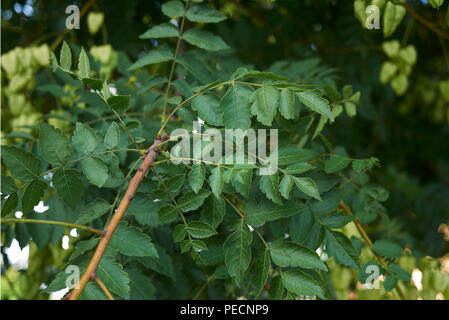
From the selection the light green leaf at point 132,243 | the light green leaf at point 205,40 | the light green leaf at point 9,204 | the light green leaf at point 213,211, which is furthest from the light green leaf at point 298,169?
the light green leaf at point 9,204

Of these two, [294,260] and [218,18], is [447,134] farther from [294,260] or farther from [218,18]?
[294,260]

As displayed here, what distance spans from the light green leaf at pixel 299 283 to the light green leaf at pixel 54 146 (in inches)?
17.0

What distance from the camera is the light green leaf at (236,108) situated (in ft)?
2.92

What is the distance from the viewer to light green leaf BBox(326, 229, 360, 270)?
3.38ft

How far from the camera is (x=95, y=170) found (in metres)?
0.89

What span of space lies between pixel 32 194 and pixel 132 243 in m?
0.21

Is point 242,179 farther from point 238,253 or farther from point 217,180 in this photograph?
point 238,253

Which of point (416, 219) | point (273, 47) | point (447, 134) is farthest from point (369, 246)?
point (447, 134)

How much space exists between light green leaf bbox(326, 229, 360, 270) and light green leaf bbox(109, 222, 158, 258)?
1.20ft

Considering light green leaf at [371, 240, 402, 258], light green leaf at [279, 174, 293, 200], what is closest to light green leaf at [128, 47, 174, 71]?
light green leaf at [279, 174, 293, 200]

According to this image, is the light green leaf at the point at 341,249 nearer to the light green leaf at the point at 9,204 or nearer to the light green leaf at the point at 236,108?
the light green leaf at the point at 236,108

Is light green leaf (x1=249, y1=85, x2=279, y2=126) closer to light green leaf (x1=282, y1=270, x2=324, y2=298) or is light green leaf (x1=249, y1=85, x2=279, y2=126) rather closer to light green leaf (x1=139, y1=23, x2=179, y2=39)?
light green leaf (x1=282, y1=270, x2=324, y2=298)

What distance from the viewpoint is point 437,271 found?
136 centimetres

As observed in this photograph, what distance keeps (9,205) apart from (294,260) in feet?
1.66
